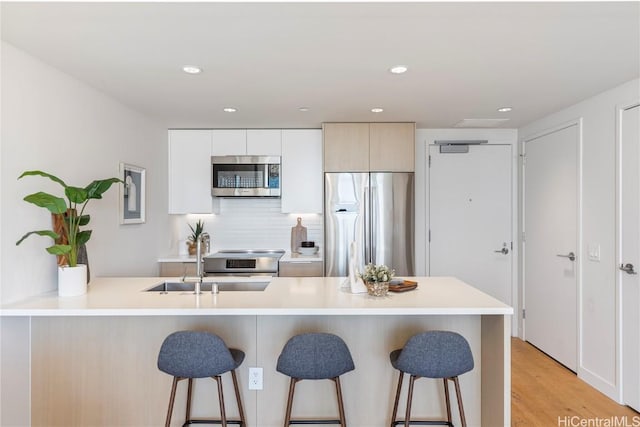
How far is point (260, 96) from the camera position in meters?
3.04

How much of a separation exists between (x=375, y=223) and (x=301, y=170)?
103 cm

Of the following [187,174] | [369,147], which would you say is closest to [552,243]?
[369,147]

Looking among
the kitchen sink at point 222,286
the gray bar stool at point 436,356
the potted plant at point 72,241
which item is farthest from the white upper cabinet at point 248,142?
the gray bar stool at point 436,356

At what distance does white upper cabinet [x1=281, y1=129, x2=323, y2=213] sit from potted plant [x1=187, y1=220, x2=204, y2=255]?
1.00 meters

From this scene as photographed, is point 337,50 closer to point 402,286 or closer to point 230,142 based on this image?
point 402,286

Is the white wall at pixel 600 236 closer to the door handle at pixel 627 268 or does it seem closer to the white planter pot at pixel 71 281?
the door handle at pixel 627 268

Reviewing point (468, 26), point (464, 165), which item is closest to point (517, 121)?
point (464, 165)

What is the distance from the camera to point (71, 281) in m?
2.27

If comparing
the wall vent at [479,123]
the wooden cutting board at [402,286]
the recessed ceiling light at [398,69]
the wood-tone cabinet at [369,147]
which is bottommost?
the wooden cutting board at [402,286]

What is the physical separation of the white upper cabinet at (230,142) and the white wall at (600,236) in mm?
3211

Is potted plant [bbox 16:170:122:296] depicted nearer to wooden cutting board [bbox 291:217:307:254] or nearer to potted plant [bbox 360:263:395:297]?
potted plant [bbox 360:263:395:297]

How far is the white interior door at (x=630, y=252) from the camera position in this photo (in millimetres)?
2658

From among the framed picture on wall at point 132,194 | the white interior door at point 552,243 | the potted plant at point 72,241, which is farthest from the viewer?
the white interior door at point 552,243

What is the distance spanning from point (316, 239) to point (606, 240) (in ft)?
9.14
